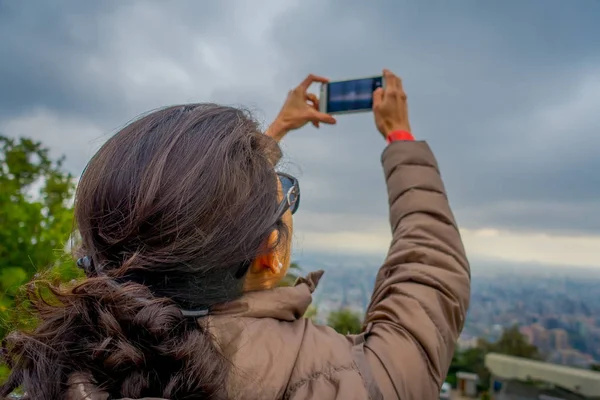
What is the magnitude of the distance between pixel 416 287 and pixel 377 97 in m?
0.64

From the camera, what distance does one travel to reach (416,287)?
81cm

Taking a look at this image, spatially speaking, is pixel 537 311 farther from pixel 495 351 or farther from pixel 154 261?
pixel 154 261

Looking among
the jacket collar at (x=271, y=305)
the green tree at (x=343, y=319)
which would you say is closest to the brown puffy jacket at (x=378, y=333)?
the jacket collar at (x=271, y=305)

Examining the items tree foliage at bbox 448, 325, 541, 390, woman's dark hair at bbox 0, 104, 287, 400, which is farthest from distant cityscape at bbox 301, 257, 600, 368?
woman's dark hair at bbox 0, 104, 287, 400

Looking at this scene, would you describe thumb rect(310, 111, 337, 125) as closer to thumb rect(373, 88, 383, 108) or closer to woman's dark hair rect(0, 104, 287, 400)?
thumb rect(373, 88, 383, 108)

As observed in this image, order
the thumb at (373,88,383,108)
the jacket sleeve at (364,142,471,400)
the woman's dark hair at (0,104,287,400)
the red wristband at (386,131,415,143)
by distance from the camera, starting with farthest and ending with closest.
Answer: the thumb at (373,88,383,108), the red wristband at (386,131,415,143), the jacket sleeve at (364,142,471,400), the woman's dark hair at (0,104,287,400)

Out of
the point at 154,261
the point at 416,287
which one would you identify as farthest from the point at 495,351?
the point at 154,261

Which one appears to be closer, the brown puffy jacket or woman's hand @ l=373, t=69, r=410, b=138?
the brown puffy jacket

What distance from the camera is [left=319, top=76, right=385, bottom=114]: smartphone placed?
4.43 ft

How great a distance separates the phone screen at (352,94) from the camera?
1351 mm

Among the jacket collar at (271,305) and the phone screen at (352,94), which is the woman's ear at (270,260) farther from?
the phone screen at (352,94)

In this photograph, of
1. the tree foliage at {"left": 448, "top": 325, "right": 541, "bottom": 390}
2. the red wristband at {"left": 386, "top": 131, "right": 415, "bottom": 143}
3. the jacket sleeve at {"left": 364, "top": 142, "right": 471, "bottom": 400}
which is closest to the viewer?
the jacket sleeve at {"left": 364, "top": 142, "right": 471, "bottom": 400}

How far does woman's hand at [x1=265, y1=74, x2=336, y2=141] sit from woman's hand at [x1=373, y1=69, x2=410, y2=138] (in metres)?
0.17

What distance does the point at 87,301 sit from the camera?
0.63 metres
